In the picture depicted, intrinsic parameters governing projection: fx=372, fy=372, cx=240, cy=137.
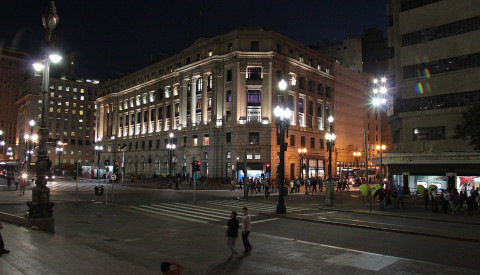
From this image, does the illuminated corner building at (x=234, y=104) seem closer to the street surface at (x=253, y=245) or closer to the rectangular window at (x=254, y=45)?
the rectangular window at (x=254, y=45)

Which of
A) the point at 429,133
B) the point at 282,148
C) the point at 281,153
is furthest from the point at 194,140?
the point at 282,148

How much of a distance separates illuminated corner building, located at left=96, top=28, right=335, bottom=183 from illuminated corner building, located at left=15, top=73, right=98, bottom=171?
70688mm

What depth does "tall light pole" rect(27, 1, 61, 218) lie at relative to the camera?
15227 millimetres

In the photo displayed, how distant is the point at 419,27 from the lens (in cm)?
3931

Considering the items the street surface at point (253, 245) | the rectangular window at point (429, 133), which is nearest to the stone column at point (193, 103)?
the rectangular window at point (429, 133)

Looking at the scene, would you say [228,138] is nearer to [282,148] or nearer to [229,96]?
[229,96]

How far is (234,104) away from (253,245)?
50.5 meters

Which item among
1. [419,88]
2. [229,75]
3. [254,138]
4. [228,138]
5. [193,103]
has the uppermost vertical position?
[229,75]

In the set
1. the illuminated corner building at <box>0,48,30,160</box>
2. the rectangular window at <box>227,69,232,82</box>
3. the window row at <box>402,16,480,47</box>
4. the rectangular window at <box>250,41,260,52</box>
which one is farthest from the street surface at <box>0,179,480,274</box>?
the illuminated corner building at <box>0,48,30,160</box>

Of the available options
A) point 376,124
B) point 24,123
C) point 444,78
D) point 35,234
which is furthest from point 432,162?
point 24,123

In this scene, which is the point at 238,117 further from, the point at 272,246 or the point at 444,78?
the point at 272,246

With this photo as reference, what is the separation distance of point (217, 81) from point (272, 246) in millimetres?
55634

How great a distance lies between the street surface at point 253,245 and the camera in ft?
34.2

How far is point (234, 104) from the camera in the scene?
63719 millimetres
